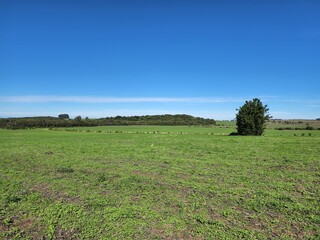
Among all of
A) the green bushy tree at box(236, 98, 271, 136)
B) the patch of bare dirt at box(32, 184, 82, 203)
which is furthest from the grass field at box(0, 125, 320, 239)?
the green bushy tree at box(236, 98, 271, 136)

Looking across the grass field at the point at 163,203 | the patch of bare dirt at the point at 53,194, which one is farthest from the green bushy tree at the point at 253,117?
the patch of bare dirt at the point at 53,194

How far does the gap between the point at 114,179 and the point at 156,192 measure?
2199 millimetres

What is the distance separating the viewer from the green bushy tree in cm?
3800

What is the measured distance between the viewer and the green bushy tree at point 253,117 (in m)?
38.0

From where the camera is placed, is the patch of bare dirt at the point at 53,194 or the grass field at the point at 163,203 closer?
the grass field at the point at 163,203

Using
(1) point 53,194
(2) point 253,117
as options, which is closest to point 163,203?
(1) point 53,194

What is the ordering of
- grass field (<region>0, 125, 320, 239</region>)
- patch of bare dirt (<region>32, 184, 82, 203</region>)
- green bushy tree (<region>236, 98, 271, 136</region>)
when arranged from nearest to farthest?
1. grass field (<region>0, 125, 320, 239</region>)
2. patch of bare dirt (<region>32, 184, 82, 203</region>)
3. green bushy tree (<region>236, 98, 271, 136</region>)

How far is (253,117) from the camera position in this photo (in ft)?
125

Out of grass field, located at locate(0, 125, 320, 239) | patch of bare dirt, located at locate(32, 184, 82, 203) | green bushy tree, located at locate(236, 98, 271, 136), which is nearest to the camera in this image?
grass field, located at locate(0, 125, 320, 239)

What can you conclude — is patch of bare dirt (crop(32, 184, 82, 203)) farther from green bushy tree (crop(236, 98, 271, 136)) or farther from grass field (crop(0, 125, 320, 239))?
green bushy tree (crop(236, 98, 271, 136))

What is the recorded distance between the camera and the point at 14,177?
883 cm

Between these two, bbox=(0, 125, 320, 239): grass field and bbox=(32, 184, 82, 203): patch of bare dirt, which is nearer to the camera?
bbox=(0, 125, 320, 239): grass field

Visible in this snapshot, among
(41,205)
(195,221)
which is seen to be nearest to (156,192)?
(195,221)

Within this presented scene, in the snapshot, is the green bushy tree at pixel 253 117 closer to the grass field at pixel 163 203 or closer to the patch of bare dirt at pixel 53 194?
the grass field at pixel 163 203
